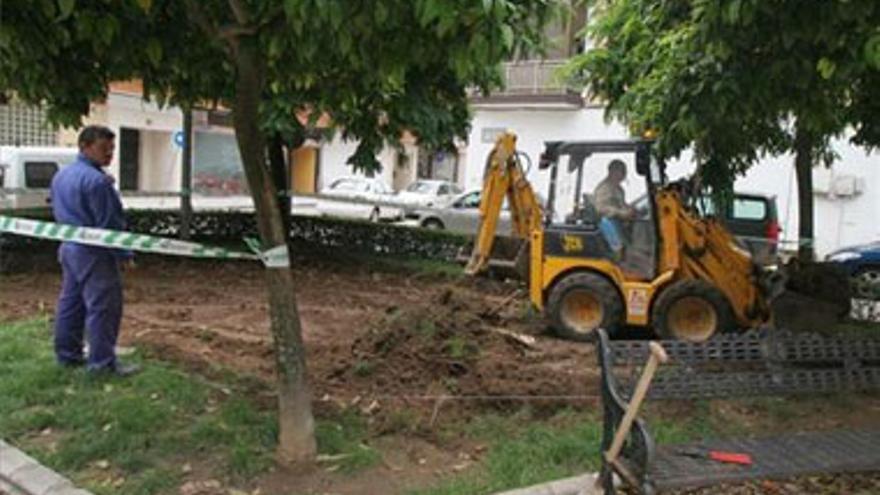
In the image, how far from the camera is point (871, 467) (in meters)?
4.38

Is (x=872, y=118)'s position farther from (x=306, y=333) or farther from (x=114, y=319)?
(x=114, y=319)

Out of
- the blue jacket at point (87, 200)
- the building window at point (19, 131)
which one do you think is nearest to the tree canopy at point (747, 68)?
the blue jacket at point (87, 200)

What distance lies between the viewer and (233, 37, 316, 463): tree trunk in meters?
4.79

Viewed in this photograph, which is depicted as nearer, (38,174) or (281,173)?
(281,173)

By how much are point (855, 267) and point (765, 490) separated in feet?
45.0

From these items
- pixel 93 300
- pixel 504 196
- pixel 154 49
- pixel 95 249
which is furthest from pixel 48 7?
pixel 504 196

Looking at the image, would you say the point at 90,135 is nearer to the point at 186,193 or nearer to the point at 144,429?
the point at 144,429

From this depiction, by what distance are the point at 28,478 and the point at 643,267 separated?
629 centimetres

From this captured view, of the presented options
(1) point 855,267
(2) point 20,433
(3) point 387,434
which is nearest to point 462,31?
(3) point 387,434

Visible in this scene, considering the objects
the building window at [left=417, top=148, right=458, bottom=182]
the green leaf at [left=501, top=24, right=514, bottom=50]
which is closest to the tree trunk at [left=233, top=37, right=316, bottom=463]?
the green leaf at [left=501, top=24, right=514, bottom=50]

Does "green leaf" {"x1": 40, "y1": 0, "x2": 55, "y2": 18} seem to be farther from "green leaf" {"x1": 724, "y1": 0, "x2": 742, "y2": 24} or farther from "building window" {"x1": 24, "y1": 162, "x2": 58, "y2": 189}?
"building window" {"x1": 24, "y1": 162, "x2": 58, "y2": 189}

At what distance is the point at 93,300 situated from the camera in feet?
20.6

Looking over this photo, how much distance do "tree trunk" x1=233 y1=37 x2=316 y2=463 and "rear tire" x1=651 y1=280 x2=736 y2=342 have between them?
198 inches

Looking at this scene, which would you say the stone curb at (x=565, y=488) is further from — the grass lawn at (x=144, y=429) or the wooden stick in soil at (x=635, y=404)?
the grass lawn at (x=144, y=429)
